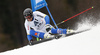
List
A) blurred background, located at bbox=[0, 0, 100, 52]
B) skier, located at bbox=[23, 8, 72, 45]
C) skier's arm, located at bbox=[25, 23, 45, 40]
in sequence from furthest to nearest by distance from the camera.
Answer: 1. blurred background, located at bbox=[0, 0, 100, 52]
2. skier's arm, located at bbox=[25, 23, 45, 40]
3. skier, located at bbox=[23, 8, 72, 45]

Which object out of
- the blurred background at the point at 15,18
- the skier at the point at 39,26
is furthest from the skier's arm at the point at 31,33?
the blurred background at the point at 15,18

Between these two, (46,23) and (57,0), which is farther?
(57,0)

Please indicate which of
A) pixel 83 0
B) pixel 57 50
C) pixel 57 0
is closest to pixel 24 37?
pixel 57 0

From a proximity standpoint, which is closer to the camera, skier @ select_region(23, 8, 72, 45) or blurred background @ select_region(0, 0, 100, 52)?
skier @ select_region(23, 8, 72, 45)

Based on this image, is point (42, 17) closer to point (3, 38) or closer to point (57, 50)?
point (57, 50)

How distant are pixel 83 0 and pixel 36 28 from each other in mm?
2867

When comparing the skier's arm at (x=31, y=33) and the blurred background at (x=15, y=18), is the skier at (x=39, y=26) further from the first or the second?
the blurred background at (x=15, y=18)

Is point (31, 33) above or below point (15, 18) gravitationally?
below

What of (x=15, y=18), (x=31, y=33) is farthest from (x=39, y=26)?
(x=15, y=18)

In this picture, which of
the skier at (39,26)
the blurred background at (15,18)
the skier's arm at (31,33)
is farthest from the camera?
the blurred background at (15,18)

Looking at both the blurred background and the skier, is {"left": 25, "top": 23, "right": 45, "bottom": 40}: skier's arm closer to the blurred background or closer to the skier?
the skier

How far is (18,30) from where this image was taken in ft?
27.0

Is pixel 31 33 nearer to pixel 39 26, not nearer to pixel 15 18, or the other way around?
pixel 39 26

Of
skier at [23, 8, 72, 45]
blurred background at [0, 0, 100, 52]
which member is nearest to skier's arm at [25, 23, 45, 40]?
skier at [23, 8, 72, 45]
